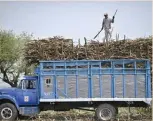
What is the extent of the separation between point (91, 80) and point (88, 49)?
1377 mm

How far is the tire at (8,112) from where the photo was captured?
15445mm

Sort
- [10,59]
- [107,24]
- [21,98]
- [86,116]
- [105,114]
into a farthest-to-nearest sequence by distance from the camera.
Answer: [10,59] → [86,116] → [107,24] → [21,98] → [105,114]

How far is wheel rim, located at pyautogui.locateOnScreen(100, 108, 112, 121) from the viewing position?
15.3 metres

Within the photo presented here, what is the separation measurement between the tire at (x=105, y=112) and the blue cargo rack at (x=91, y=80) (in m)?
0.32

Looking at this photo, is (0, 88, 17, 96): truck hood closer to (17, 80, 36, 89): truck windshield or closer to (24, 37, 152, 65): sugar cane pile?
(17, 80, 36, 89): truck windshield

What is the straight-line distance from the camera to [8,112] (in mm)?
15547

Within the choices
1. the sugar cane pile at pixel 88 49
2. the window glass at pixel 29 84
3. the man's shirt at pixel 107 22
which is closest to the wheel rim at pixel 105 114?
the sugar cane pile at pixel 88 49

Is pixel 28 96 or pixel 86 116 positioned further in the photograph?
pixel 86 116

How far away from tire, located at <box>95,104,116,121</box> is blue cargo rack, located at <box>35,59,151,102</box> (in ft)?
1.05

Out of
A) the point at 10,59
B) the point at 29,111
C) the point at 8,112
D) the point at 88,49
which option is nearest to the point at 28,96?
the point at 29,111

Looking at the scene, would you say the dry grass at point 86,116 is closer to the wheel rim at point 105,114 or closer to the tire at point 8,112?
the wheel rim at point 105,114

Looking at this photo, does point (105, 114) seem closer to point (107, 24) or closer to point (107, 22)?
point (107, 24)

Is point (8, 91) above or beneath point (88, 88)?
beneath

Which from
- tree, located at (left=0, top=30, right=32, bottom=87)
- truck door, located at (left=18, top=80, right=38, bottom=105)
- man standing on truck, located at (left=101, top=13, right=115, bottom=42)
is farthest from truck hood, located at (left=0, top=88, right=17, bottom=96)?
tree, located at (left=0, top=30, right=32, bottom=87)
